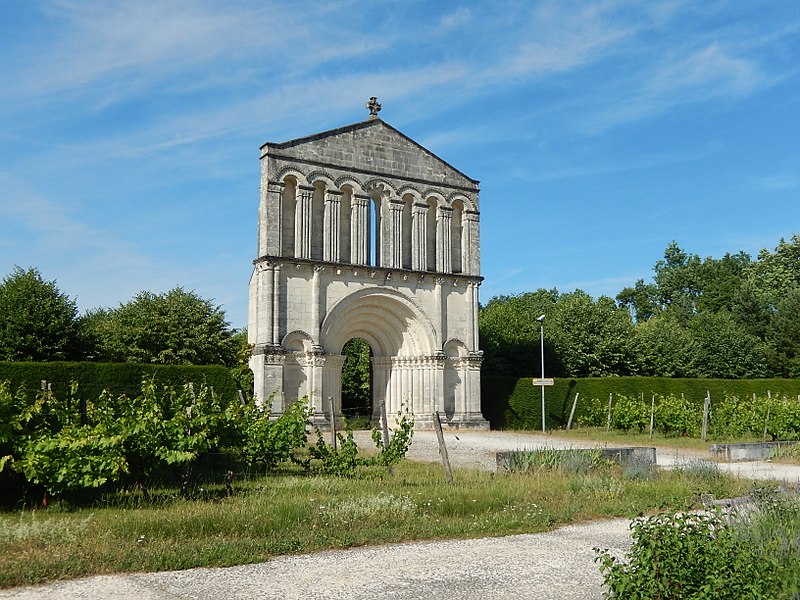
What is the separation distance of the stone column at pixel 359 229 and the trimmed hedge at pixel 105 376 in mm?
6255

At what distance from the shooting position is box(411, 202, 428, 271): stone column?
27.0 meters

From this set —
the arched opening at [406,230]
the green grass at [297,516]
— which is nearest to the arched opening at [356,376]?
the arched opening at [406,230]

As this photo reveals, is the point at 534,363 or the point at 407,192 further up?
the point at 407,192

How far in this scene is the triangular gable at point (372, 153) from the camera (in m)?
25.1

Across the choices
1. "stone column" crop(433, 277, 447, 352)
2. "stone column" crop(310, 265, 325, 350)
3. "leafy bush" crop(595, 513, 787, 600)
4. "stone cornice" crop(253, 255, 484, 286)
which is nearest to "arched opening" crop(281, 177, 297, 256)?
"stone cornice" crop(253, 255, 484, 286)

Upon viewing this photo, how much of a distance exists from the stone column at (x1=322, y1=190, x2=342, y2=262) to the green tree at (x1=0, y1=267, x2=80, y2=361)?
880cm

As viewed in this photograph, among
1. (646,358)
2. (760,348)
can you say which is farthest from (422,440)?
(760,348)

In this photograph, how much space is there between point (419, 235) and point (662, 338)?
62.9 ft

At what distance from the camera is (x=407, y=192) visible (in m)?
26.9

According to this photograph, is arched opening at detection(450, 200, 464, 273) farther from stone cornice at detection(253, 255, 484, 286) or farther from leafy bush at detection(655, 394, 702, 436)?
leafy bush at detection(655, 394, 702, 436)

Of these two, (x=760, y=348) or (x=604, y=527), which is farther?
(x=760, y=348)

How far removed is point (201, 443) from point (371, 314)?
54.4 feet

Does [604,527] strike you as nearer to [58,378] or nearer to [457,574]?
[457,574]

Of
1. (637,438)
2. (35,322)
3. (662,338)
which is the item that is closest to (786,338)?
(662,338)
